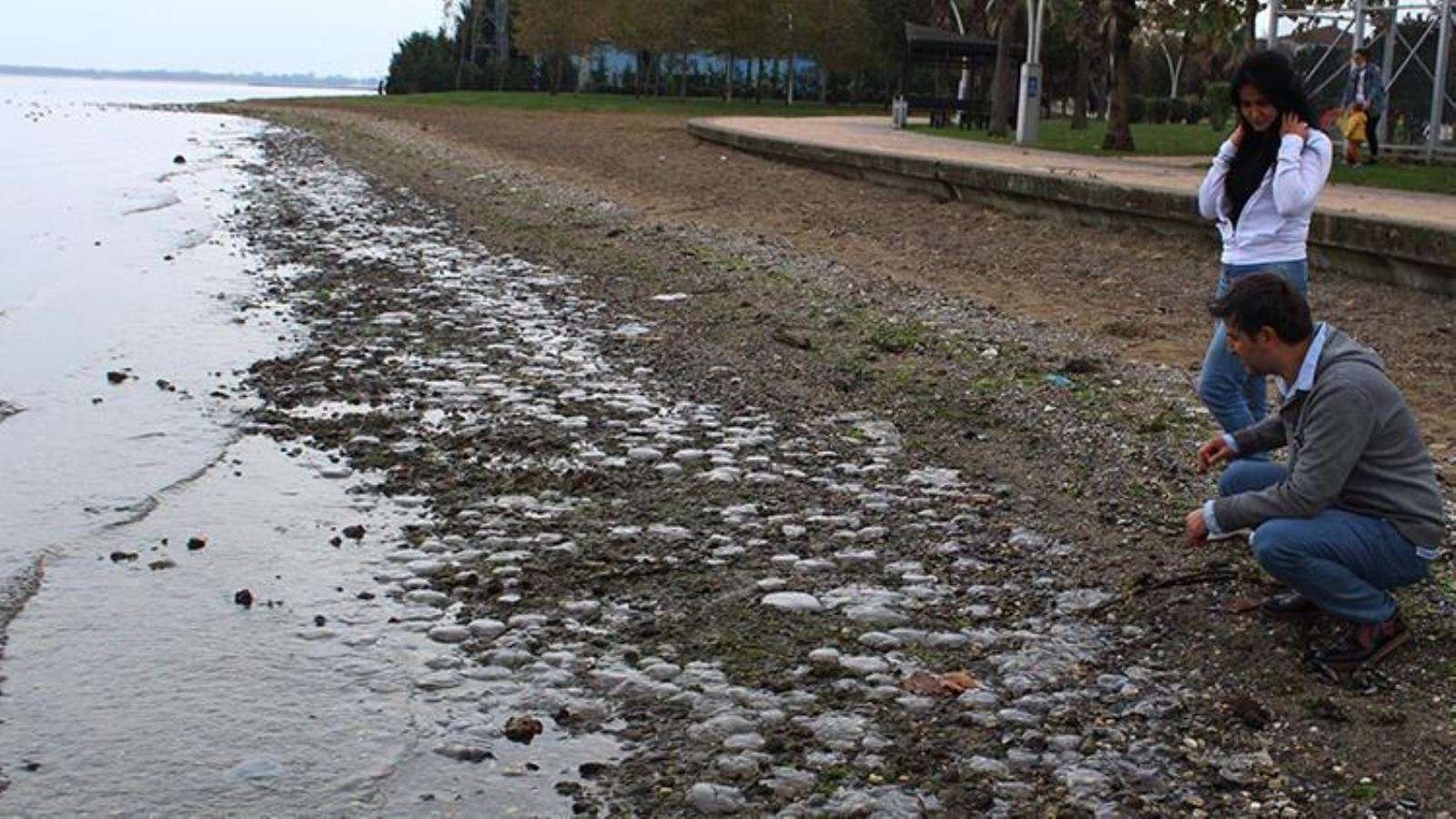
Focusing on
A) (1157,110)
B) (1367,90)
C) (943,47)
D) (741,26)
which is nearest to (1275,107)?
(1367,90)

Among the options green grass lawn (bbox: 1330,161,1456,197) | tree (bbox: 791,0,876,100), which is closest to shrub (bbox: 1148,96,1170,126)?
tree (bbox: 791,0,876,100)

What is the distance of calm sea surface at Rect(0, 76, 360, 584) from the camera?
24.9ft

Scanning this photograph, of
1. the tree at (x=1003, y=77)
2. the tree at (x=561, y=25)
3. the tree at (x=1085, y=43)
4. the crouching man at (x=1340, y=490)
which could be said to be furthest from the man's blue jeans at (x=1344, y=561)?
the tree at (x=561, y=25)

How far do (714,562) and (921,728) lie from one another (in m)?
1.67

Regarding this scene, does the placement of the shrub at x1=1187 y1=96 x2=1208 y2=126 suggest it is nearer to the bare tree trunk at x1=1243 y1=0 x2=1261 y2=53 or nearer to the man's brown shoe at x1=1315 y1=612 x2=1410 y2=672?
the bare tree trunk at x1=1243 y1=0 x2=1261 y2=53

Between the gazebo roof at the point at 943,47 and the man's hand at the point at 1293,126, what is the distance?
34.4 metres

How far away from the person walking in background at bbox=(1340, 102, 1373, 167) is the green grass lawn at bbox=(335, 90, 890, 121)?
35.2m

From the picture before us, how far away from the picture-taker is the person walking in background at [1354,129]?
22.9m

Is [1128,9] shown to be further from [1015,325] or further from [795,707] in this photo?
[795,707]

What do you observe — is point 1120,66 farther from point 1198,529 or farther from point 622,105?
point 622,105

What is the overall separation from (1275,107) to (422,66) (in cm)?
8525

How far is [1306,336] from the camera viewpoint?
4.95m

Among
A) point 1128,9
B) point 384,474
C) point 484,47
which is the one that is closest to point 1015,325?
point 384,474

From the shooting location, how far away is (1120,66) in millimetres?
28703
